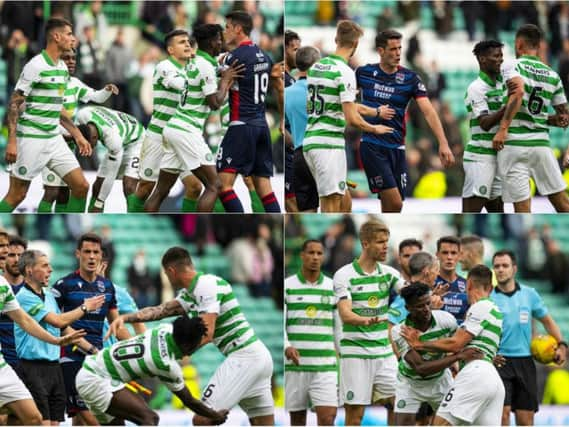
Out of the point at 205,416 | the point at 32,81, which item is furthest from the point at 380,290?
the point at 32,81

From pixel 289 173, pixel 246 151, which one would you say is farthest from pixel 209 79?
pixel 289 173

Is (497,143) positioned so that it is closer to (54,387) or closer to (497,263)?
(497,263)

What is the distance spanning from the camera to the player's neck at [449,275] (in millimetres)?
11827

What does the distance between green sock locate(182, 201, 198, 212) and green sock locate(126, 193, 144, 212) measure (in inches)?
16.1

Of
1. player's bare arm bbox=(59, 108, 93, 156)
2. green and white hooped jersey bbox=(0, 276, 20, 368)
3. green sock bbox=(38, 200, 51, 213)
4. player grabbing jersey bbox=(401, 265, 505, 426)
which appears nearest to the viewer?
player grabbing jersey bbox=(401, 265, 505, 426)

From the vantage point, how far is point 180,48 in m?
12.6

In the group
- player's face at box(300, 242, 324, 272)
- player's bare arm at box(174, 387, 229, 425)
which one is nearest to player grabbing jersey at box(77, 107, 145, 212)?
player's face at box(300, 242, 324, 272)

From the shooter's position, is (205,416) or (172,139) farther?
(172,139)

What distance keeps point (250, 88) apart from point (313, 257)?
5.43 ft

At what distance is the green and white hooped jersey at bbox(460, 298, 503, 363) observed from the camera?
11.0 m

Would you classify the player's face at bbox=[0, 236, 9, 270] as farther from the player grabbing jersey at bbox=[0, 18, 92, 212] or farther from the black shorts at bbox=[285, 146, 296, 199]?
the black shorts at bbox=[285, 146, 296, 199]

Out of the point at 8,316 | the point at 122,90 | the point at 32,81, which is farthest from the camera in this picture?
the point at 122,90

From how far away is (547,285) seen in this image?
16969mm

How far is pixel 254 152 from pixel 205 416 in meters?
2.85
